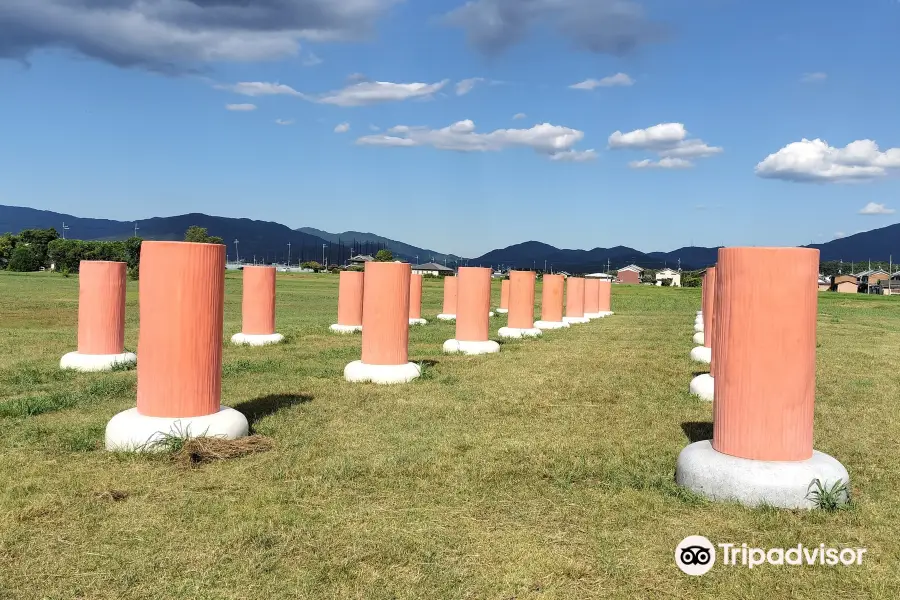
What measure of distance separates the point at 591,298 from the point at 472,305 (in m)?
15.2

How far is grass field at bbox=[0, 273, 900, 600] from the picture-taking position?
3.91m

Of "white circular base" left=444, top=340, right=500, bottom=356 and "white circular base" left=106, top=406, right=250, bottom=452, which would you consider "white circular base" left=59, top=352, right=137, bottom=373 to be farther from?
"white circular base" left=444, top=340, right=500, bottom=356

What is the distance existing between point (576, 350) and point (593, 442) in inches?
333

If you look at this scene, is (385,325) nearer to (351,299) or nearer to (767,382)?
(767,382)

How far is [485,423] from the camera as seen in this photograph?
7.82 meters

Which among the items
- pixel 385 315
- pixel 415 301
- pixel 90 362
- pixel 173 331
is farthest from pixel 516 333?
pixel 173 331

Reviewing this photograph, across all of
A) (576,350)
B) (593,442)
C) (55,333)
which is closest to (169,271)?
(593,442)

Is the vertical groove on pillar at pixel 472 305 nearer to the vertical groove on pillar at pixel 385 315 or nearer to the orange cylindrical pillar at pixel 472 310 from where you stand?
the orange cylindrical pillar at pixel 472 310

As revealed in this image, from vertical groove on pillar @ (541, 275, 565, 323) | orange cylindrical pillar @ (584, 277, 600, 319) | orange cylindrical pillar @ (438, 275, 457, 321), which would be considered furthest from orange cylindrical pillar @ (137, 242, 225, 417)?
orange cylindrical pillar @ (584, 277, 600, 319)

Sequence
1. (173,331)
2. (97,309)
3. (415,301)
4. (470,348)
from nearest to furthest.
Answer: (173,331)
(97,309)
(470,348)
(415,301)

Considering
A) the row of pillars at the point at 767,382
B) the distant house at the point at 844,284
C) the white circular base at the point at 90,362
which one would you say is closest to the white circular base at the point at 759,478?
the row of pillars at the point at 767,382

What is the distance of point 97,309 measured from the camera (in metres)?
11.6

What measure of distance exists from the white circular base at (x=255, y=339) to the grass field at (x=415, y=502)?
17.4ft

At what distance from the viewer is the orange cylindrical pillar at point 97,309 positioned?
11.6m
